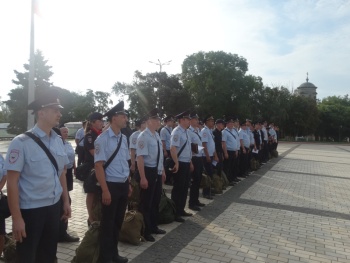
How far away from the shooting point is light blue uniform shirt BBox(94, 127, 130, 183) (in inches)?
149

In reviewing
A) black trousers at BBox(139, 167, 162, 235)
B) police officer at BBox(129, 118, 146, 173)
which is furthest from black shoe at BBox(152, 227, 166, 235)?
police officer at BBox(129, 118, 146, 173)

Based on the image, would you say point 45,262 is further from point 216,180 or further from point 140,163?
point 216,180

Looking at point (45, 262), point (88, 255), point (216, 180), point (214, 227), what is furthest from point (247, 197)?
point (45, 262)

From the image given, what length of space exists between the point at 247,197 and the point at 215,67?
129ft

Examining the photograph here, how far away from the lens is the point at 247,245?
15.7 ft

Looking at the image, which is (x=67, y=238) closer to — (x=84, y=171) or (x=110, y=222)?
(x=84, y=171)

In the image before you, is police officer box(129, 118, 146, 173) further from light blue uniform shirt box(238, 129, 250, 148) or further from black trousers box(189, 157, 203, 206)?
light blue uniform shirt box(238, 129, 250, 148)

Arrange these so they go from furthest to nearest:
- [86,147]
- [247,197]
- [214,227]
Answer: [247,197]
[214,227]
[86,147]

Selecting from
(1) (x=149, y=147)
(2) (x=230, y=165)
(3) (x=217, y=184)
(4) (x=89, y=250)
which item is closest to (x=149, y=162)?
(1) (x=149, y=147)

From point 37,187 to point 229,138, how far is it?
7.19 metres

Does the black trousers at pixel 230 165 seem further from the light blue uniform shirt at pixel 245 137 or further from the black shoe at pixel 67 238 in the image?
the black shoe at pixel 67 238

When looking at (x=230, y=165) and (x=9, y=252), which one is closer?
(x=9, y=252)

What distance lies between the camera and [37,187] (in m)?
2.72

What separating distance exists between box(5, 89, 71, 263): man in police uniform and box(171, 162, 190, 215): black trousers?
324 centimetres
